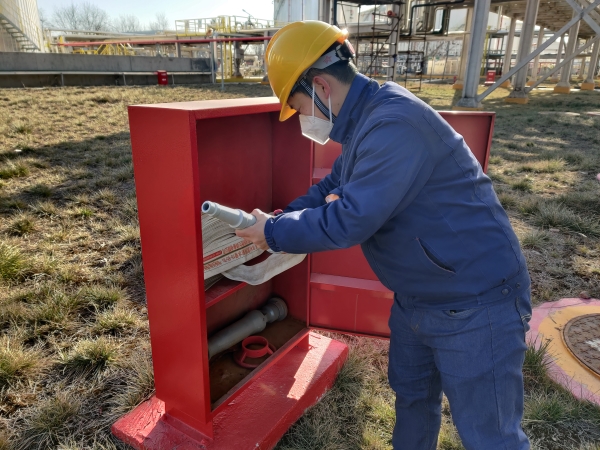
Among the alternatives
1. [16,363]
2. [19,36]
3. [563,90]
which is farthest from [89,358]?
[19,36]

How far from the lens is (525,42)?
43.9 feet

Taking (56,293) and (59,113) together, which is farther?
(59,113)

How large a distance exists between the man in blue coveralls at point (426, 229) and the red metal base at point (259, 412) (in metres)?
0.91

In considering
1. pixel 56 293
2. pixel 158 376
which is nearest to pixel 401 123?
pixel 158 376

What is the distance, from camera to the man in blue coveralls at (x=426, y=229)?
1.25 m

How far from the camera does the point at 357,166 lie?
1.26 m

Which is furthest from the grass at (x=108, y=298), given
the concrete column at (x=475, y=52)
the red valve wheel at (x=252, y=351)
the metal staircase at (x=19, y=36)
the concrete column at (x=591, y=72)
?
the metal staircase at (x=19, y=36)

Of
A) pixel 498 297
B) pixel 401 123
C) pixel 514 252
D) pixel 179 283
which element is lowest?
pixel 179 283

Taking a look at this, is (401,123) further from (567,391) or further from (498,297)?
(567,391)

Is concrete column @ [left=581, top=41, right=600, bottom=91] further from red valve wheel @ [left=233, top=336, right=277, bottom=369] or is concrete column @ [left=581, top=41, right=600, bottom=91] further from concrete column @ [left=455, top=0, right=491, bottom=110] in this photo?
red valve wheel @ [left=233, top=336, right=277, bottom=369]

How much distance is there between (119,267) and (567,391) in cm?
303

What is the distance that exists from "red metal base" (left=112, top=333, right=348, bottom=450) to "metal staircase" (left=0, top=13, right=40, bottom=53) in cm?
2844

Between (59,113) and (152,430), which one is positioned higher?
(59,113)

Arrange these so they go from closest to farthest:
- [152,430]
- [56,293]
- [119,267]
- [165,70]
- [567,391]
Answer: [152,430] → [567,391] → [56,293] → [119,267] → [165,70]
